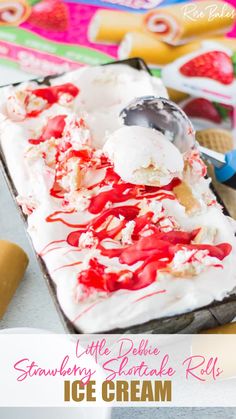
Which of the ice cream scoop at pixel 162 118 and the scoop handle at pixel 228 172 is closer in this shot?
the ice cream scoop at pixel 162 118

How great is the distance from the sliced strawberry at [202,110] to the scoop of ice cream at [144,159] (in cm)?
79

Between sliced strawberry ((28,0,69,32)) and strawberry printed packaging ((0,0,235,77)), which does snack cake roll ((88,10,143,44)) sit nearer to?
strawberry printed packaging ((0,0,235,77))

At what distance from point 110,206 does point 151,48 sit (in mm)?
972

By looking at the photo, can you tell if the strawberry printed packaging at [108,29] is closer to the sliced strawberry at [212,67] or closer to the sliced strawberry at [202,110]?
the sliced strawberry at [212,67]

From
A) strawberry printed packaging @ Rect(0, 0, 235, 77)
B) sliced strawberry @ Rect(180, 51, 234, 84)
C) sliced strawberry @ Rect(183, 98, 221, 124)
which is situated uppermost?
strawberry printed packaging @ Rect(0, 0, 235, 77)

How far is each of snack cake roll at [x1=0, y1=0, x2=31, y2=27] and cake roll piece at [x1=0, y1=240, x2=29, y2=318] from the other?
105cm

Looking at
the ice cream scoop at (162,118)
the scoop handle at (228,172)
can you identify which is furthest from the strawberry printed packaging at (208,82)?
the ice cream scoop at (162,118)

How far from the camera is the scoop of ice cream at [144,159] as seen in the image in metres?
2.27

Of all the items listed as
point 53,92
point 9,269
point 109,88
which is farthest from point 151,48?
point 9,269

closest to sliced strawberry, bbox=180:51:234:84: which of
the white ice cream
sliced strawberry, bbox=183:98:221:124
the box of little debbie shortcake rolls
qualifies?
the box of little debbie shortcake rolls

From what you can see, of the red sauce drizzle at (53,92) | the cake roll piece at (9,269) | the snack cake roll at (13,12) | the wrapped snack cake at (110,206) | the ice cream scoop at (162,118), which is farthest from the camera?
the snack cake roll at (13,12)

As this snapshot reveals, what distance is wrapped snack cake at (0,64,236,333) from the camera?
203 cm

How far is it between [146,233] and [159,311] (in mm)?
234

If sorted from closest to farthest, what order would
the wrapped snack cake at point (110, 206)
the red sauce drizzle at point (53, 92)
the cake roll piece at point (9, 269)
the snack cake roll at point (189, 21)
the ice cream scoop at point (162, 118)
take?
the wrapped snack cake at point (110, 206)
the cake roll piece at point (9, 269)
the ice cream scoop at point (162, 118)
the red sauce drizzle at point (53, 92)
the snack cake roll at point (189, 21)
